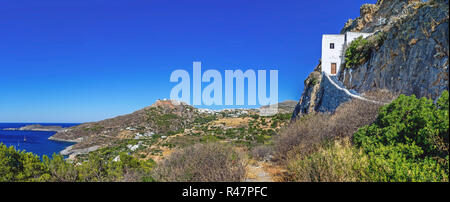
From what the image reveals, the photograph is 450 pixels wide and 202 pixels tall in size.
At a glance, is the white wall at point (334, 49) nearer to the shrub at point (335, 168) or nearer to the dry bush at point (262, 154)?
the dry bush at point (262, 154)

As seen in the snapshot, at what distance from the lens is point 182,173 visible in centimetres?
377

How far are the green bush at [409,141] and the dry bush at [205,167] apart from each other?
2.29 metres

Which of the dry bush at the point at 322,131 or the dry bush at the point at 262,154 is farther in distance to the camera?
the dry bush at the point at 262,154

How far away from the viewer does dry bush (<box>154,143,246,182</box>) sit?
3.61m

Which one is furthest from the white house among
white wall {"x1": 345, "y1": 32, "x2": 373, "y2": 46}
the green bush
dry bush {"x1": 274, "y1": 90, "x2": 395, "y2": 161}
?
the green bush

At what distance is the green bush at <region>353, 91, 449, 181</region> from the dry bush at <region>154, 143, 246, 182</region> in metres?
2.29

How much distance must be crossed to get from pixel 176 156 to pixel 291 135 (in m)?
3.48

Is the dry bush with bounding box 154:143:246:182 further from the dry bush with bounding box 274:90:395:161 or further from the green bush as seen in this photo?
the green bush

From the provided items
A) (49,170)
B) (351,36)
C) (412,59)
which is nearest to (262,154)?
(412,59)

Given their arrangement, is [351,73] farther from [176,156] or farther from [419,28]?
[176,156]

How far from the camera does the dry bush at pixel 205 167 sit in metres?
3.61

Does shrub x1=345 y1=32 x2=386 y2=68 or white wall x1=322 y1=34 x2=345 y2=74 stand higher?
white wall x1=322 y1=34 x2=345 y2=74

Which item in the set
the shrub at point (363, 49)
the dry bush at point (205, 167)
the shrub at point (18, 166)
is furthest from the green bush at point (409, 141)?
the shrub at point (363, 49)
